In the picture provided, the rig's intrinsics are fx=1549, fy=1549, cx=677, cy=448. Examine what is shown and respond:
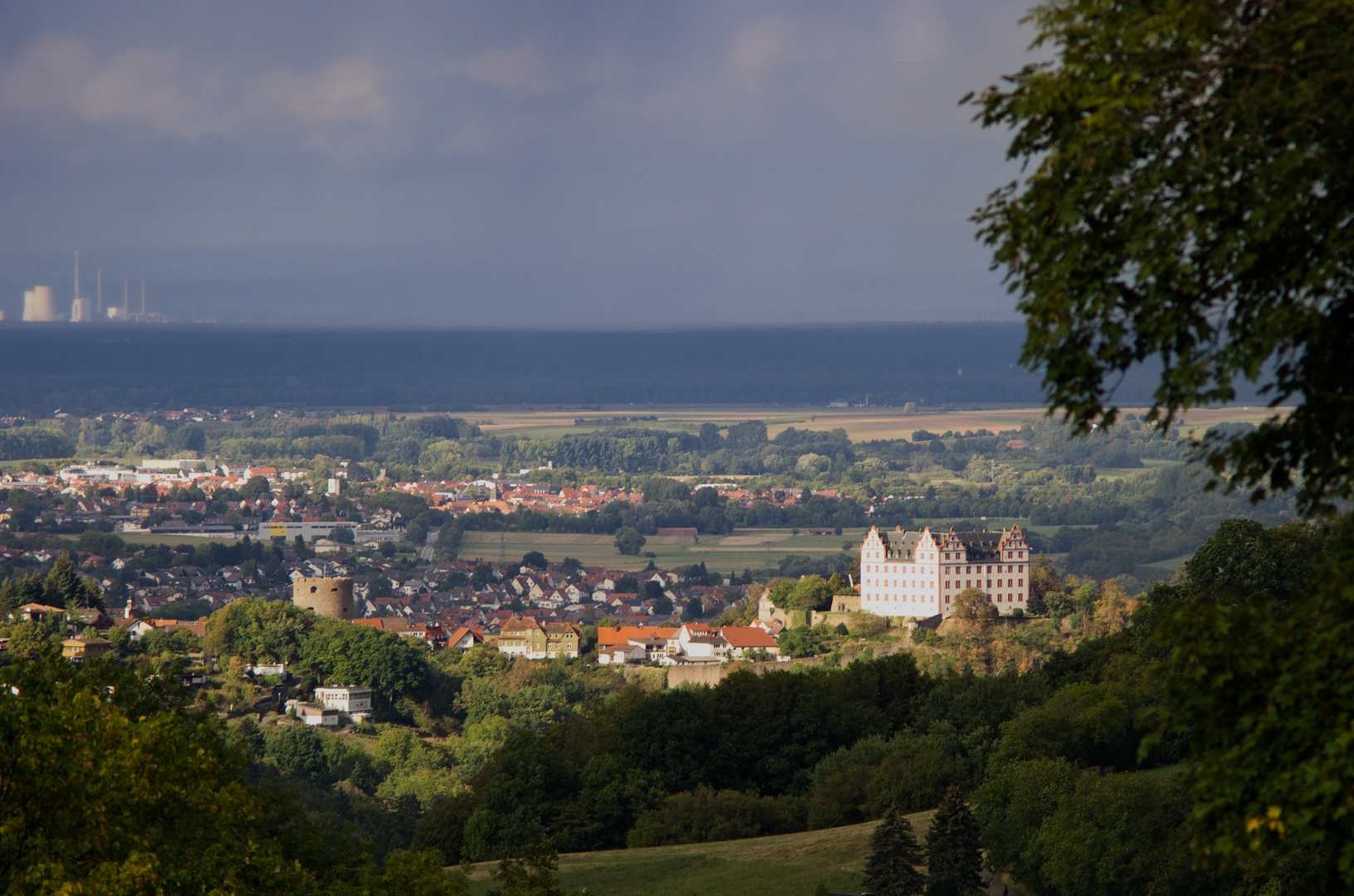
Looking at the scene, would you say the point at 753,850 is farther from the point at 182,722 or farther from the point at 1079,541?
the point at 1079,541

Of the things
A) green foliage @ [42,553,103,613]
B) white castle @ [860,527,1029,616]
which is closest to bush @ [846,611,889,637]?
white castle @ [860,527,1029,616]

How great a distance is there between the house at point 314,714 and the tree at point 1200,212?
227ft

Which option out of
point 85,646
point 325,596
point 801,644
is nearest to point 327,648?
point 85,646

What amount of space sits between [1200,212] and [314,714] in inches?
2785

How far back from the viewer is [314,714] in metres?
74.8

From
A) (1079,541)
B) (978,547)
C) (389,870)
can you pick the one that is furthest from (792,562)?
(389,870)

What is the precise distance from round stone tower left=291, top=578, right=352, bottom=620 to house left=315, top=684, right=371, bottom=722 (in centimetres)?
1930

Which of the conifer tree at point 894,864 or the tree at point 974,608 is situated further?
the tree at point 974,608

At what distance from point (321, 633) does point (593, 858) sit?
49.5 metres

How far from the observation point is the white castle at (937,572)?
80625 mm

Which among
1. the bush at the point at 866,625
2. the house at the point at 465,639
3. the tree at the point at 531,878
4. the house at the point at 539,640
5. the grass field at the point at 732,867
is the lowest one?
the house at the point at 465,639

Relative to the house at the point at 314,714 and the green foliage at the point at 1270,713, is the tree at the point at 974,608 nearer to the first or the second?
the house at the point at 314,714

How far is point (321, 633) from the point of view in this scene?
83188mm

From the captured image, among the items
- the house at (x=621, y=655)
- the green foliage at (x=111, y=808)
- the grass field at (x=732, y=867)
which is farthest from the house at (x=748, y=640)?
the green foliage at (x=111, y=808)
